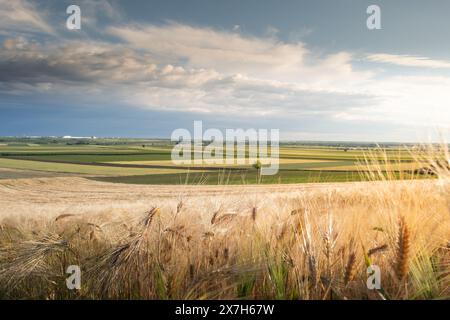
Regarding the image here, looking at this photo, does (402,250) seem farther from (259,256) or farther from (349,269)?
Answer: (259,256)

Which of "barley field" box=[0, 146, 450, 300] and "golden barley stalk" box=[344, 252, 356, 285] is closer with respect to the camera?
"golden barley stalk" box=[344, 252, 356, 285]

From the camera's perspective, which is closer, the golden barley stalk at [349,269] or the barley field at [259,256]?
the golden barley stalk at [349,269]

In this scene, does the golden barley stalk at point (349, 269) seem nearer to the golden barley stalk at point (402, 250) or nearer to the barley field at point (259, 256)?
the barley field at point (259, 256)

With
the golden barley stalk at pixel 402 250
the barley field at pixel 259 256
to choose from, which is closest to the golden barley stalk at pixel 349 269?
the barley field at pixel 259 256

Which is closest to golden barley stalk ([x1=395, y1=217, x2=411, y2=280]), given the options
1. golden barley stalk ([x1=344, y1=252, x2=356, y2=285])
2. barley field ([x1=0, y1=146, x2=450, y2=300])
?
barley field ([x1=0, y1=146, x2=450, y2=300])

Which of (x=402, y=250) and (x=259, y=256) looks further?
(x=259, y=256)

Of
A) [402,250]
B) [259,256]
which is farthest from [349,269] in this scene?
[259,256]

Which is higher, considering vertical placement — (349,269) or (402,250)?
(402,250)

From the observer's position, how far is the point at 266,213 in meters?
4.27

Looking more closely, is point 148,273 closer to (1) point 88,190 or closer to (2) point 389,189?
(2) point 389,189

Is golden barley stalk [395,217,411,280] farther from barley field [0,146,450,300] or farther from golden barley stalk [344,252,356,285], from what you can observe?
golden barley stalk [344,252,356,285]

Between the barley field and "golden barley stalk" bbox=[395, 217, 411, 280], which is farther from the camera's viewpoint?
the barley field
